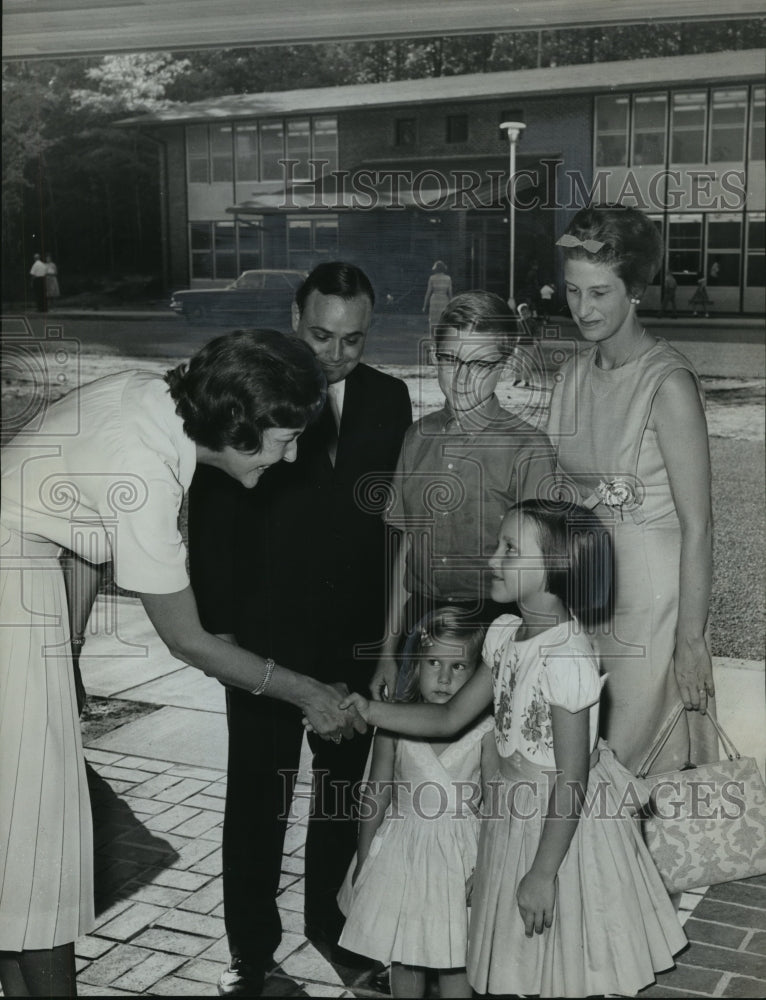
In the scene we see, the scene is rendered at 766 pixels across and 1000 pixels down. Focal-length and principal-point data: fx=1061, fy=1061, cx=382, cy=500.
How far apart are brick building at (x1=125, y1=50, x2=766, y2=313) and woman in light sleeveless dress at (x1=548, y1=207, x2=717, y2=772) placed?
0.48 feet

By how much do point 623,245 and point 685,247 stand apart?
28 cm

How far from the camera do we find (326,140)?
9.40 ft

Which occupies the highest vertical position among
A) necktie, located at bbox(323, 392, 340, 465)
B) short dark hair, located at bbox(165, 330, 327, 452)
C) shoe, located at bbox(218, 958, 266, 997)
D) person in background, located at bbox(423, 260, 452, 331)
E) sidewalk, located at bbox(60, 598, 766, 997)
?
person in background, located at bbox(423, 260, 452, 331)

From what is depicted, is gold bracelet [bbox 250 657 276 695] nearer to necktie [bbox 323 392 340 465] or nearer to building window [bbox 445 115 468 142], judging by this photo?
necktie [bbox 323 392 340 465]

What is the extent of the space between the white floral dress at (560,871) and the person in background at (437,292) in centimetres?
88

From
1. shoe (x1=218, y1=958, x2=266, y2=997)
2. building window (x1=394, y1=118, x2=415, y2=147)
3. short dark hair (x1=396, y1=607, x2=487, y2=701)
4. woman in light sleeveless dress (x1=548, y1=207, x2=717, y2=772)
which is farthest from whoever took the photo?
building window (x1=394, y1=118, x2=415, y2=147)

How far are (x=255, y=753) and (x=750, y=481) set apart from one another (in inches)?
60.5

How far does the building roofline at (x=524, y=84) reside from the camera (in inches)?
104

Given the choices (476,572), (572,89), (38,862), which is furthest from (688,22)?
(38,862)

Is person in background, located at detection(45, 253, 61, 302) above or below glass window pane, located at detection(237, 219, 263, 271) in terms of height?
below

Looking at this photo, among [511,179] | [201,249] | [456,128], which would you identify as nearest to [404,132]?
[456,128]

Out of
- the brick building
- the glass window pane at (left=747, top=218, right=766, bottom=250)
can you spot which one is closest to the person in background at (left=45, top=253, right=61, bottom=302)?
the brick building

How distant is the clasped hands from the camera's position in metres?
2.46

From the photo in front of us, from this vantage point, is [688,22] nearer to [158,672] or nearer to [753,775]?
[753,775]
